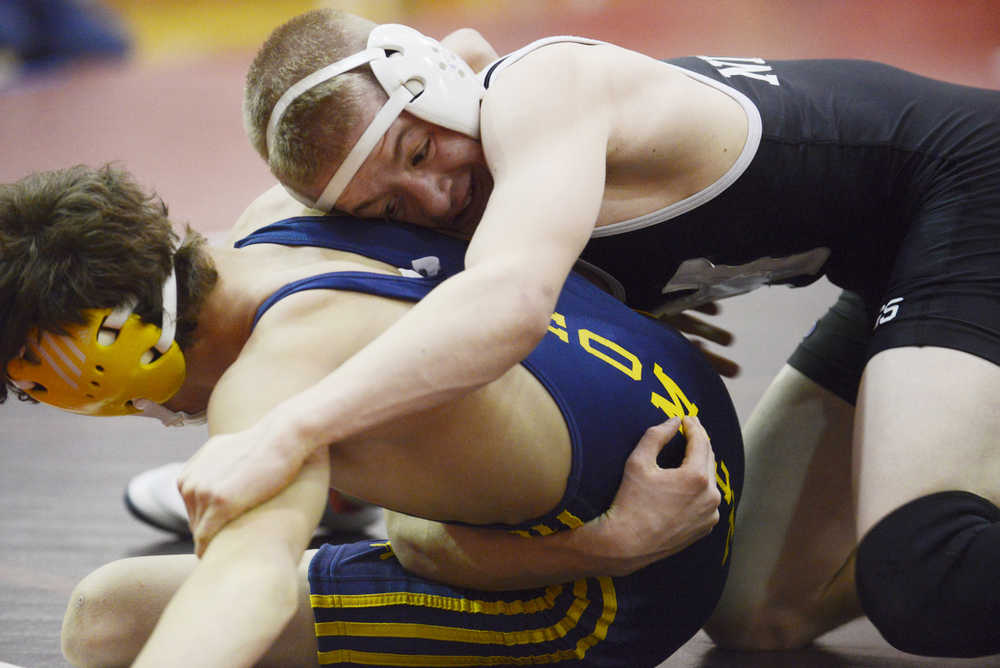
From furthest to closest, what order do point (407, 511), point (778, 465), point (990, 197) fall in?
point (778, 465), point (990, 197), point (407, 511)

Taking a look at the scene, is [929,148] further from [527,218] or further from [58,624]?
[58,624]

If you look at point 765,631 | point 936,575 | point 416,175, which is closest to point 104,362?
point 416,175

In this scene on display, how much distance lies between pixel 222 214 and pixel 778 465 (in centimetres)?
361

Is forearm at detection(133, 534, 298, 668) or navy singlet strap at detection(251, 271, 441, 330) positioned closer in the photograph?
forearm at detection(133, 534, 298, 668)

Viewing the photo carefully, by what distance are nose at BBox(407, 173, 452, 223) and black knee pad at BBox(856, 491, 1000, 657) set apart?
78 cm

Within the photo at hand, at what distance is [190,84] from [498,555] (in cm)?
442

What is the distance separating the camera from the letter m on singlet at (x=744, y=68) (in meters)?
1.96

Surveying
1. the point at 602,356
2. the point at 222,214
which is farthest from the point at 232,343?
the point at 222,214

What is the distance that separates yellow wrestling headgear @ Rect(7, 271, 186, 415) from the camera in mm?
1395

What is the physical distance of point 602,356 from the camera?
5.14ft

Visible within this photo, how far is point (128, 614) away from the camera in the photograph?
5.93 feet

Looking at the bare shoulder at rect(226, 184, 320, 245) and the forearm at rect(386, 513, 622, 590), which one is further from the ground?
the bare shoulder at rect(226, 184, 320, 245)

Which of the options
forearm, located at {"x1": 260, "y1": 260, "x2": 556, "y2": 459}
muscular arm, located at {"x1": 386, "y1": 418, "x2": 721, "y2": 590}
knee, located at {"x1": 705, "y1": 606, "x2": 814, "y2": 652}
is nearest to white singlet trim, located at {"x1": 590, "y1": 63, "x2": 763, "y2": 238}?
muscular arm, located at {"x1": 386, "y1": 418, "x2": 721, "y2": 590}

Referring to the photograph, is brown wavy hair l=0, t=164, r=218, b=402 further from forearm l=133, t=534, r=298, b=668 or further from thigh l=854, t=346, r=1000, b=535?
thigh l=854, t=346, r=1000, b=535
